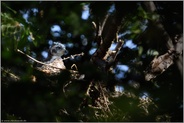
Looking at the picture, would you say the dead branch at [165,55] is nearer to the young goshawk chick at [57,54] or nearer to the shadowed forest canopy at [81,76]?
the shadowed forest canopy at [81,76]

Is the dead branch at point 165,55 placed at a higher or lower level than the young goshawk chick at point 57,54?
lower

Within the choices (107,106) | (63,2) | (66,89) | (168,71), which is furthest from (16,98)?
(168,71)

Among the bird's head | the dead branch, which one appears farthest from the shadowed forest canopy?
the bird's head

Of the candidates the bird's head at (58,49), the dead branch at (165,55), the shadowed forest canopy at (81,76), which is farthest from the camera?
the bird's head at (58,49)

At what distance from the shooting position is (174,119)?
2035 mm

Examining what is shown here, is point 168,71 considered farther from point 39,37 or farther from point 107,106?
point 39,37

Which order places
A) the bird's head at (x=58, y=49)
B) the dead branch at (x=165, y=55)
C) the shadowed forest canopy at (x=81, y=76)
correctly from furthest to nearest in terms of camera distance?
the bird's head at (x=58, y=49), the dead branch at (x=165, y=55), the shadowed forest canopy at (x=81, y=76)

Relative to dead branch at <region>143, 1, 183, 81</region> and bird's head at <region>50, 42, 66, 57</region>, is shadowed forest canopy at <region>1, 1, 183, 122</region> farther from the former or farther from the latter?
bird's head at <region>50, 42, 66, 57</region>

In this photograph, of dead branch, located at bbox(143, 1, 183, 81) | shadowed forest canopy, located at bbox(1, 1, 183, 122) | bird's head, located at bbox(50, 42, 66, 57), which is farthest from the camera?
bird's head, located at bbox(50, 42, 66, 57)

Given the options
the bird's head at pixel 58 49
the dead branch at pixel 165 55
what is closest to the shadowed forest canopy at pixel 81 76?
the dead branch at pixel 165 55

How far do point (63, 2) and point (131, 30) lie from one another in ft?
3.79

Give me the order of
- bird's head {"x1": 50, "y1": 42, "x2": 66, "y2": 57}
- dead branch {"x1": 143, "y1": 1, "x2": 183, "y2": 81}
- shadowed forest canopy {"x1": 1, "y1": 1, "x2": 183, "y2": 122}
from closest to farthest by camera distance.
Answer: shadowed forest canopy {"x1": 1, "y1": 1, "x2": 183, "y2": 122}
dead branch {"x1": 143, "y1": 1, "x2": 183, "y2": 81}
bird's head {"x1": 50, "y1": 42, "x2": 66, "y2": 57}

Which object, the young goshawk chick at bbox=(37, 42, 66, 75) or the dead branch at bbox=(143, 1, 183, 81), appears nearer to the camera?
the dead branch at bbox=(143, 1, 183, 81)

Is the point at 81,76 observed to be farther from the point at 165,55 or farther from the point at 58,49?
the point at 58,49
